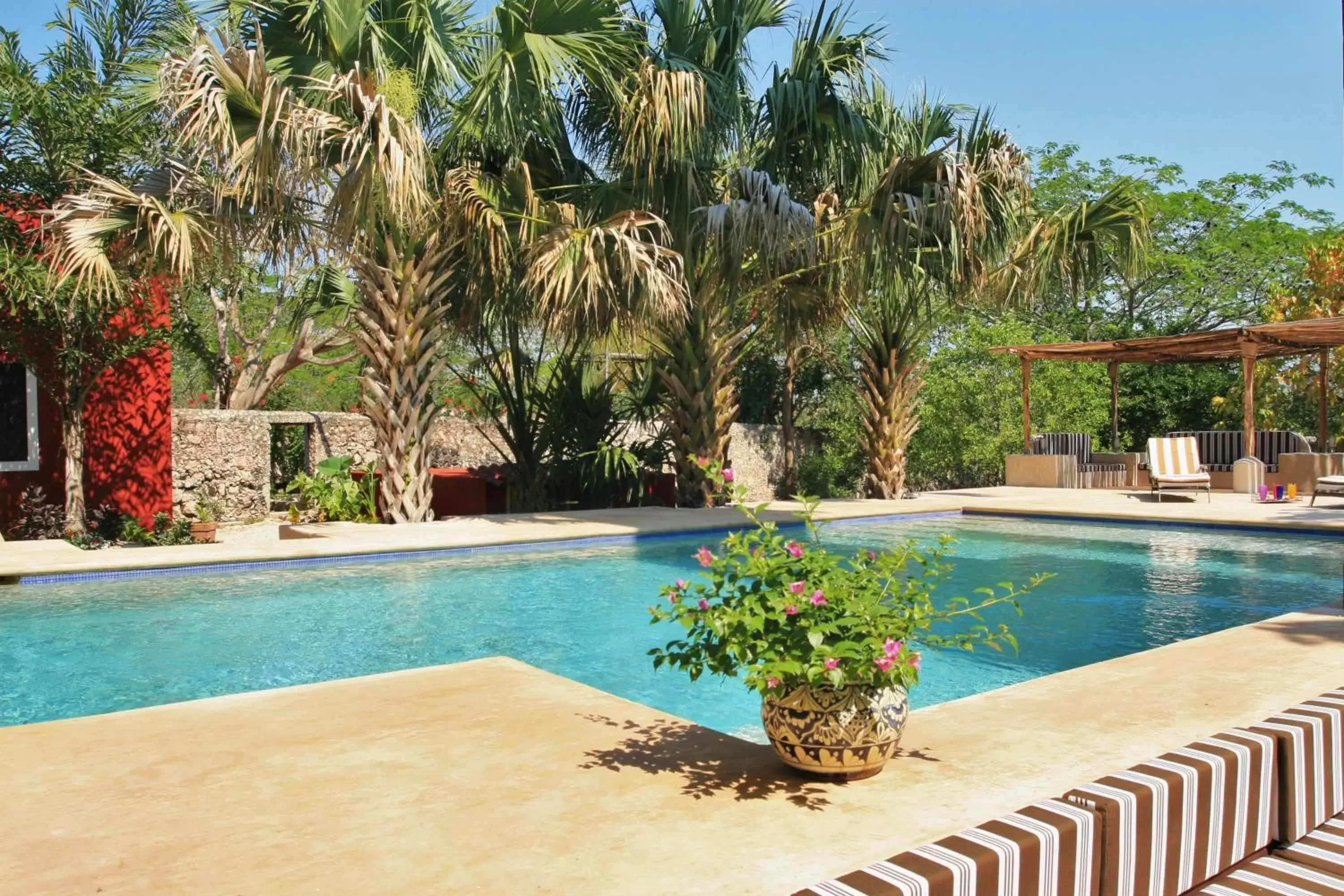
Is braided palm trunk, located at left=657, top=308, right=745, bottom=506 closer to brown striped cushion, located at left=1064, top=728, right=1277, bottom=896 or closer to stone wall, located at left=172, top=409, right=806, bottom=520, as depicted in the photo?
stone wall, located at left=172, top=409, right=806, bottom=520

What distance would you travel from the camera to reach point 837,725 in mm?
3035

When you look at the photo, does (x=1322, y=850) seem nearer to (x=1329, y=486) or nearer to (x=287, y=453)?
(x=1329, y=486)

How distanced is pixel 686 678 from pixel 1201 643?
8.73 feet

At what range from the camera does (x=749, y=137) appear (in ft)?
43.7

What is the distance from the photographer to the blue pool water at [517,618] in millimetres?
5789

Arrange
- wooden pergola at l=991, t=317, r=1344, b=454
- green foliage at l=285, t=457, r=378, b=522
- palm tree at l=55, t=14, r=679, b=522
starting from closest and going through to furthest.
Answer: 1. palm tree at l=55, t=14, r=679, b=522
2. green foliage at l=285, t=457, r=378, b=522
3. wooden pergola at l=991, t=317, r=1344, b=454

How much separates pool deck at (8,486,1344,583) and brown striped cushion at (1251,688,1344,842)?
7379 millimetres

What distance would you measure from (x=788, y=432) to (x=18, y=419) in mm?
10643

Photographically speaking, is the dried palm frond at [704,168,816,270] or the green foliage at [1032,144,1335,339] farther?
the green foliage at [1032,144,1335,339]

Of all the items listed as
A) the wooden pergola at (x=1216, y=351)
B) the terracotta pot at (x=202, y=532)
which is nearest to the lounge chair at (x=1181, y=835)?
the terracotta pot at (x=202, y=532)

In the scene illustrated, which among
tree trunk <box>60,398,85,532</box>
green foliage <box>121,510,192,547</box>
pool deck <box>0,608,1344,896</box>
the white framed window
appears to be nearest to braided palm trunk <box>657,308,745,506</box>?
green foliage <box>121,510,192,547</box>

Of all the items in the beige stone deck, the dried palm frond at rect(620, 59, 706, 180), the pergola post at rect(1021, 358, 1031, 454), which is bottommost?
the beige stone deck

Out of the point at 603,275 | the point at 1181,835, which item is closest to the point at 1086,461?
the point at 603,275

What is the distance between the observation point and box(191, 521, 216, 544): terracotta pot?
1168 centimetres
